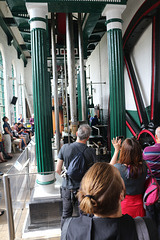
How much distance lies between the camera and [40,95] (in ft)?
10.9

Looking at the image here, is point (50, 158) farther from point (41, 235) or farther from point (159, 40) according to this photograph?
point (159, 40)

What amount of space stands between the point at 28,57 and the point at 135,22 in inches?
640

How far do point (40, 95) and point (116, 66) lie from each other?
1402 mm

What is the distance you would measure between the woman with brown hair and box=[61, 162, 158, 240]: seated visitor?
75cm

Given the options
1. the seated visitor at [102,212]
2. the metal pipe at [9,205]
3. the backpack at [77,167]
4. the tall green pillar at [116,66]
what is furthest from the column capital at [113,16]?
the seated visitor at [102,212]

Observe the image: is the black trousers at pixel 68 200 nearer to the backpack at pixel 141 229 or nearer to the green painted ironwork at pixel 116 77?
the backpack at pixel 141 229

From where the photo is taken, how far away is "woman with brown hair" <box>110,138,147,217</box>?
1666 millimetres

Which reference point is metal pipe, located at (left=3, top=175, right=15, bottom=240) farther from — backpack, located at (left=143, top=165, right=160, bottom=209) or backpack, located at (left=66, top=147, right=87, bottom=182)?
backpack, located at (left=143, top=165, right=160, bottom=209)

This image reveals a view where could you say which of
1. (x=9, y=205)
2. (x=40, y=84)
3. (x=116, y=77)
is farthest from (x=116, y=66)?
(x=9, y=205)

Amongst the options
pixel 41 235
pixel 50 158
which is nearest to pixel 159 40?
pixel 50 158

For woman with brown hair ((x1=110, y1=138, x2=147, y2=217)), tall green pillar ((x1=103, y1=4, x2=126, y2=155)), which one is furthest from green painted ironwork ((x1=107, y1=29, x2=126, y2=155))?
woman with brown hair ((x1=110, y1=138, x2=147, y2=217))

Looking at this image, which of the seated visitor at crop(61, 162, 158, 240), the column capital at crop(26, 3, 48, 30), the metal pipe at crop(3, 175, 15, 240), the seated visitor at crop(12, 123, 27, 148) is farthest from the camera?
the seated visitor at crop(12, 123, 27, 148)

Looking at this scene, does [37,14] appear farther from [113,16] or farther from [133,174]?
[133,174]

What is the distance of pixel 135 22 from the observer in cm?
499
